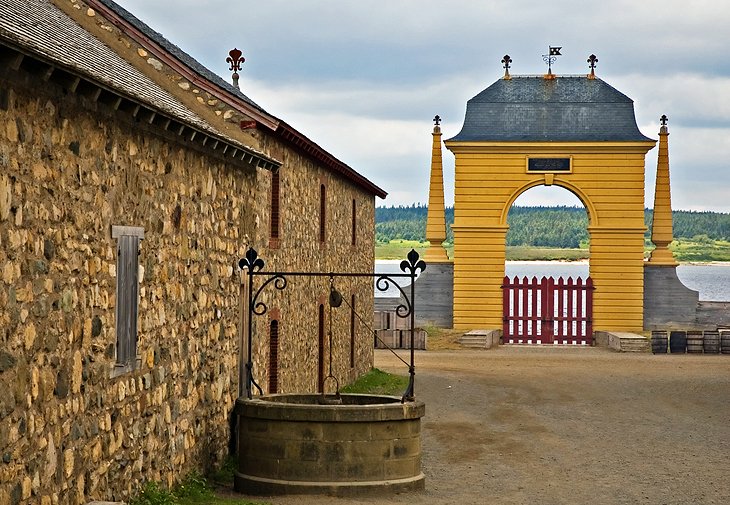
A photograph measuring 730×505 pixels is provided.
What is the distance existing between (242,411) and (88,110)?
562 cm

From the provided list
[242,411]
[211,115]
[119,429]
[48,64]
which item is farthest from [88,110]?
[211,115]

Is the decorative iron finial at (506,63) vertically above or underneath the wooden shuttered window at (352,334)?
above

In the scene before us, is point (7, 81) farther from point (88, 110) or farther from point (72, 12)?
point (72, 12)

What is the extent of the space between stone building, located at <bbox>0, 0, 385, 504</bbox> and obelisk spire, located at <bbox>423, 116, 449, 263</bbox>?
23.4 meters

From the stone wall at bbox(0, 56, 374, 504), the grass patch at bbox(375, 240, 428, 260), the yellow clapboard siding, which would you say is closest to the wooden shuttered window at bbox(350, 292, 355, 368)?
the stone wall at bbox(0, 56, 374, 504)

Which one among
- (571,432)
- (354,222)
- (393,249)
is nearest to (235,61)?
(354,222)

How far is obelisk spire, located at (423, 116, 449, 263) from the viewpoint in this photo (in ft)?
144

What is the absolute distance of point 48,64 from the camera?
9.03m

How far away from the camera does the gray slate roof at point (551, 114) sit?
42.0m

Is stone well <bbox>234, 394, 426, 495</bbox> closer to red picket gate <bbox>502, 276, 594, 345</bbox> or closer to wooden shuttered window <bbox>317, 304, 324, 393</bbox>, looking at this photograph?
wooden shuttered window <bbox>317, 304, 324, 393</bbox>

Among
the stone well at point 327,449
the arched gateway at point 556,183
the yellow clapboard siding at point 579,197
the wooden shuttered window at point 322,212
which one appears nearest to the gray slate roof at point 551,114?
the arched gateway at point 556,183

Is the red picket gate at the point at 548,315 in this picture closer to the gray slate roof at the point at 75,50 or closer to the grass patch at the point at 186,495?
the gray slate roof at the point at 75,50

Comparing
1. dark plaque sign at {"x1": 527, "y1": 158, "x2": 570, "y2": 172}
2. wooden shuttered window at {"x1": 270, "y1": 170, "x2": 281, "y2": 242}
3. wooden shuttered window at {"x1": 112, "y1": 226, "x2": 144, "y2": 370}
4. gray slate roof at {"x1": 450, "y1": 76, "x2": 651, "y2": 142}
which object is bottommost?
wooden shuttered window at {"x1": 112, "y1": 226, "x2": 144, "y2": 370}

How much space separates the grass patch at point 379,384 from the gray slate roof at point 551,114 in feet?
44.7
